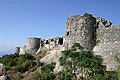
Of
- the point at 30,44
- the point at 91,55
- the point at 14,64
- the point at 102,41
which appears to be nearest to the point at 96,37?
the point at 102,41

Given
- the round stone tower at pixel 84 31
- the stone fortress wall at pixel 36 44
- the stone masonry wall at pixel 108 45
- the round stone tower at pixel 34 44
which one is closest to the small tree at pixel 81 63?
the stone masonry wall at pixel 108 45

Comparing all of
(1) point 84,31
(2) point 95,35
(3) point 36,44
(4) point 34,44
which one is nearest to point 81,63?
(1) point 84,31

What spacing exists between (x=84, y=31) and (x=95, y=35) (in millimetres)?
1310

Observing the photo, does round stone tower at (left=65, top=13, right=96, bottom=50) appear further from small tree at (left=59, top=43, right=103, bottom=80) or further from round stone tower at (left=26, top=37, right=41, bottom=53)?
round stone tower at (left=26, top=37, right=41, bottom=53)

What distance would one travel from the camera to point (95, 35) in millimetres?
36625

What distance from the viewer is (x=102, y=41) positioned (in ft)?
118

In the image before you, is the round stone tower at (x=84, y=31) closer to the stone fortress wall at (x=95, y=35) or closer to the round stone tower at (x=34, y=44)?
the stone fortress wall at (x=95, y=35)

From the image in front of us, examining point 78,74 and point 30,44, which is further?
point 30,44

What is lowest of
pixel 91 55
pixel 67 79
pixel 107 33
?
pixel 67 79

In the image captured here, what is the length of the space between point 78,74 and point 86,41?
14.1ft

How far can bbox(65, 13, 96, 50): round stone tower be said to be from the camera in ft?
119

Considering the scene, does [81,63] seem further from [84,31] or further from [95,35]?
[95,35]

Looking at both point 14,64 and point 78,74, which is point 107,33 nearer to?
point 78,74

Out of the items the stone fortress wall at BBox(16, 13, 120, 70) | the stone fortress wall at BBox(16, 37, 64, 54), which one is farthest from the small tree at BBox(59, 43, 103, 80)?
the stone fortress wall at BBox(16, 37, 64, 54)
